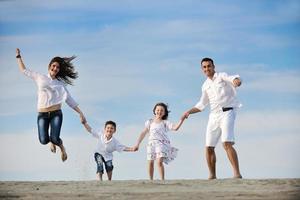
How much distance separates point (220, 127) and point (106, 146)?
3.69 meters

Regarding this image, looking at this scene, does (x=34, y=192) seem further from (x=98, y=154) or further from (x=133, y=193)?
(x=98, y=154)

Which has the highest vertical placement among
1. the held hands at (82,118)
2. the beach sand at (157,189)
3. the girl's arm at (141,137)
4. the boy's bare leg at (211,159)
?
the held hands at (82,118)

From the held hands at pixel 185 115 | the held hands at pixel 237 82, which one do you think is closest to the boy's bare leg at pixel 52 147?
the held hands at pixel 185 115

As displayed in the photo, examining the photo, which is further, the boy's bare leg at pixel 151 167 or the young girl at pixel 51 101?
the boy's bare leg at pixel 151 167

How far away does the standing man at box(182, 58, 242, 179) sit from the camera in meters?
11.2

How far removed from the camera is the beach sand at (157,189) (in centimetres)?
878

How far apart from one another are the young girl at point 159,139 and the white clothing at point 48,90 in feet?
Answer: 6.48

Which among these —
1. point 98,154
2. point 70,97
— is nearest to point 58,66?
point 70,97

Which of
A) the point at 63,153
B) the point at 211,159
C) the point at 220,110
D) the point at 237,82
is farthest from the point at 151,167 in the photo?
the point at 237,82

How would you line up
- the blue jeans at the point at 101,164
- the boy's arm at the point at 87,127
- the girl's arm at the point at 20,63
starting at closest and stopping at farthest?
the girl's arm at the point at 20,63
the boy's arm at the point at 87,127
the blue jeans at the point at 101,164

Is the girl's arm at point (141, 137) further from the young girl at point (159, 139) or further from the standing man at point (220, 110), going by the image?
the standing man at point (220, 110)

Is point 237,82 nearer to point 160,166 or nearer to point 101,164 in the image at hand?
point 160,166

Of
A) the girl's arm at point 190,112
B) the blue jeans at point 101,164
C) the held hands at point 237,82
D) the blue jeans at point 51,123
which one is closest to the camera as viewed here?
the held hands at point 237,82

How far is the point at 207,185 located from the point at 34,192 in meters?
2.73
